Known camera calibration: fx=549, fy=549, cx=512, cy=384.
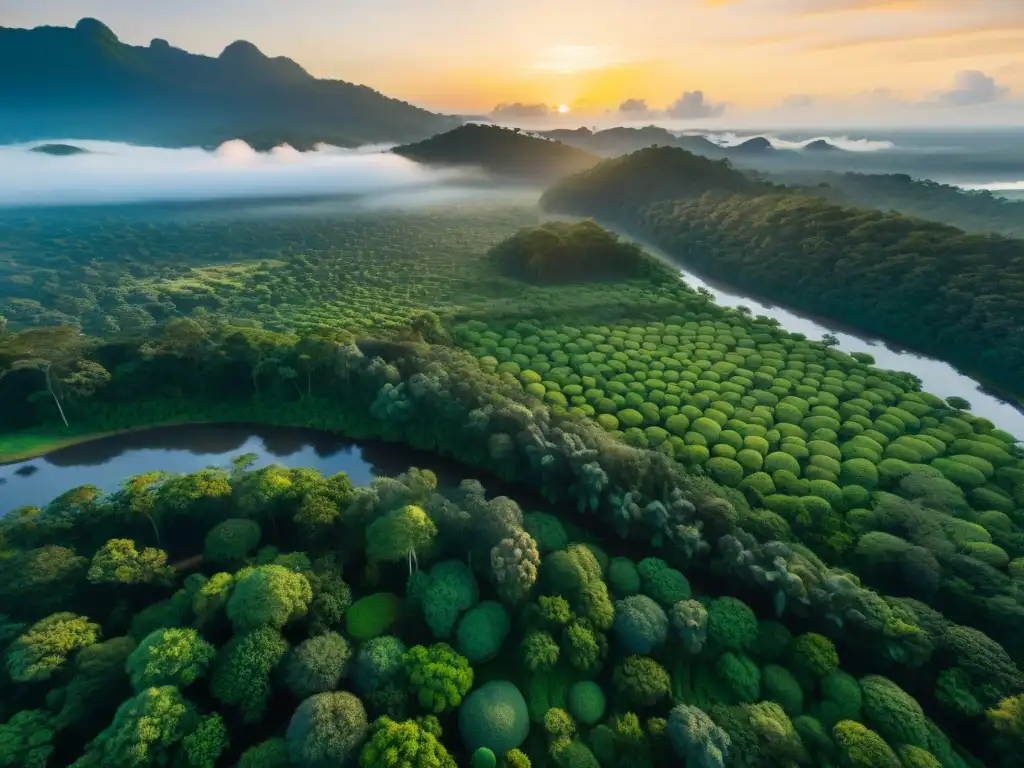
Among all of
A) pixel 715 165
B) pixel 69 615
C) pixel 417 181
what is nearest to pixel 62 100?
pixel 417 181

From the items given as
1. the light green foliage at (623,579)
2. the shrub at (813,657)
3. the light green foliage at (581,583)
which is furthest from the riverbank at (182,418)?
the shrub at (813,657)

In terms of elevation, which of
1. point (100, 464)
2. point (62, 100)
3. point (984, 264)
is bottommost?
point (100, 464)

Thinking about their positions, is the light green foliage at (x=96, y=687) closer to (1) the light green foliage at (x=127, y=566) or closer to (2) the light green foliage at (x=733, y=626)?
(1) the light green foliage at (x=127, y=566)

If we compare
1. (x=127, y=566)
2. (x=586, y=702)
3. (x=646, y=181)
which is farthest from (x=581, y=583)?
(x=646, y=181)

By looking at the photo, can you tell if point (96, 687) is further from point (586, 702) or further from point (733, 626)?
point (733, 626)

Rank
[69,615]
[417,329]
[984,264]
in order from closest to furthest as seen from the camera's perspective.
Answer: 1. [69,615]
2. [417,329]
3. [984,264]

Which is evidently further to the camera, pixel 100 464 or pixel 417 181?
pixel 417 181

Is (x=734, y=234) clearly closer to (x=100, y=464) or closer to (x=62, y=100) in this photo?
(x=100, y=464)
